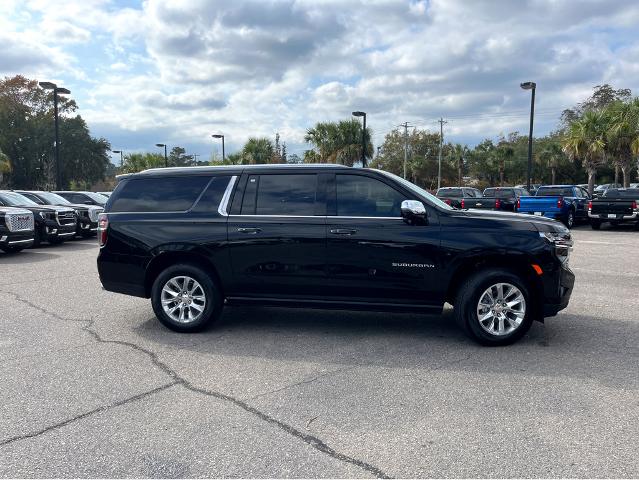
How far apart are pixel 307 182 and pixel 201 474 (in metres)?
3.48

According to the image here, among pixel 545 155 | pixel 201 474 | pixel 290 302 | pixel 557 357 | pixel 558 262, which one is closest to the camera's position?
pixel 201 474

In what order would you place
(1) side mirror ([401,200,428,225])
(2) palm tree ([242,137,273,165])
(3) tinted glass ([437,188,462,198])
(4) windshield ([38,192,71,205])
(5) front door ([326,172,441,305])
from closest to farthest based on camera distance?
(1) side mirror ([401,200,428,225]) < (5) front door ([326,172,441,305]) < (4) windshield ([38,192,71,205]) < (3) tinted glass ([437,188,462,198]) < (2) palm tree ([242,137,273,165])

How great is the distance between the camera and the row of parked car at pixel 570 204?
19234 mm

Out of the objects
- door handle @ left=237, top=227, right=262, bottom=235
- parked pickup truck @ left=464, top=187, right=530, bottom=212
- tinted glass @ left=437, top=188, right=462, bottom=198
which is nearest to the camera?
door handle @ left=237, top=227, right=262, bottom=235

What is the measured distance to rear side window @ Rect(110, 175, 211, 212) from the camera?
19.8 feet

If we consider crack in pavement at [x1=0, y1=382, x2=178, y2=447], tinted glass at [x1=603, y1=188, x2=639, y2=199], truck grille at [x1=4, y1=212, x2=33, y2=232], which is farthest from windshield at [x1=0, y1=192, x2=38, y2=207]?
tinted glass at [x1=603, y1=188, x2=639, y2=199]

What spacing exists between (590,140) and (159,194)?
93.0 ft

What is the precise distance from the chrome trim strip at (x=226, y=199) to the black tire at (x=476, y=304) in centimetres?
275

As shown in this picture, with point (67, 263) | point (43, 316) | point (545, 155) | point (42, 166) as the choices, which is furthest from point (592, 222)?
point (42, 166)

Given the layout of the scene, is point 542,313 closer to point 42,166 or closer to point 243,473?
point 243,473

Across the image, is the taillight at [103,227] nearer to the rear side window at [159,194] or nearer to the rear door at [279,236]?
the rear side window at [159,194]

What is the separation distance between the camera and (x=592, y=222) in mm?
20016

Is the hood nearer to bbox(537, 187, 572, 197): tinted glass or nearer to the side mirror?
the side mirror

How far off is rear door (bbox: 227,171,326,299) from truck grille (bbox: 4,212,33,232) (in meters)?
9.24
